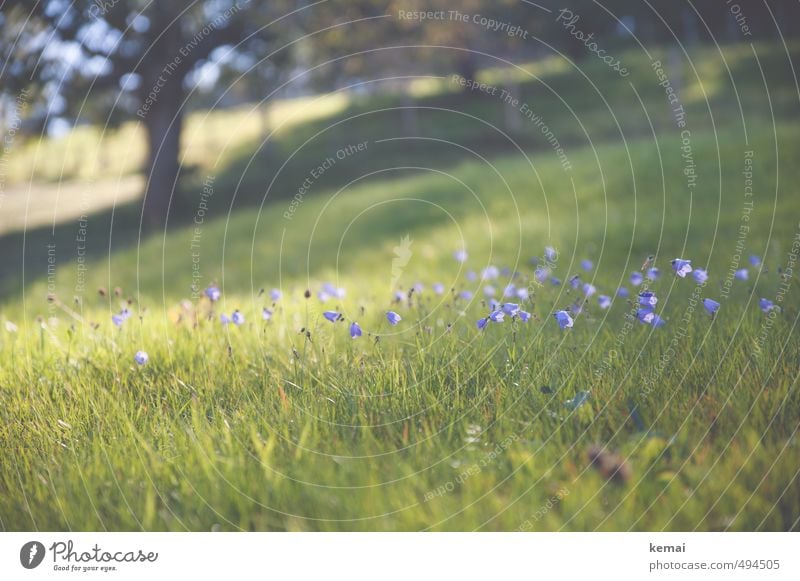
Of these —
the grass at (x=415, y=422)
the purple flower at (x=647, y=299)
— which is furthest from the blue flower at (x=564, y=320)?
the purple flower at (x=647, y=299)

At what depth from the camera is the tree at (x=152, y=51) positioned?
381 inches

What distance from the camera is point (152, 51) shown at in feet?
40.9

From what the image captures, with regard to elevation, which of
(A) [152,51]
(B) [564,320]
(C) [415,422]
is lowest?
(C) [415,422]

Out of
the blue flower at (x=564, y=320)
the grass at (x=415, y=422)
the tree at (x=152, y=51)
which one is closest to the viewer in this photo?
the grass at (x=415, y=422)

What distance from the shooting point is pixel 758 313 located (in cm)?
289

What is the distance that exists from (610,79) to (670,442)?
105ft

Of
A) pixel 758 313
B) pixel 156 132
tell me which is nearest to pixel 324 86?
pixel 156 132

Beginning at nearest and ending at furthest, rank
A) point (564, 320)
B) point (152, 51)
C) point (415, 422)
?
1. point (415, 422)
2. point (564, 320)
3. point (152, 51)

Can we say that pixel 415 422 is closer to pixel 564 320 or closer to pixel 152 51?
pixel 564 320

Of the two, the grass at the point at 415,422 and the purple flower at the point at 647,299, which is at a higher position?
the purple flower at the point at 647,299

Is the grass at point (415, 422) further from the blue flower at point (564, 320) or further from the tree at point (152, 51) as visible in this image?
the tree at point (152, 51)

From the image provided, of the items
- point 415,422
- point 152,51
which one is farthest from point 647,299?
point 152,51
